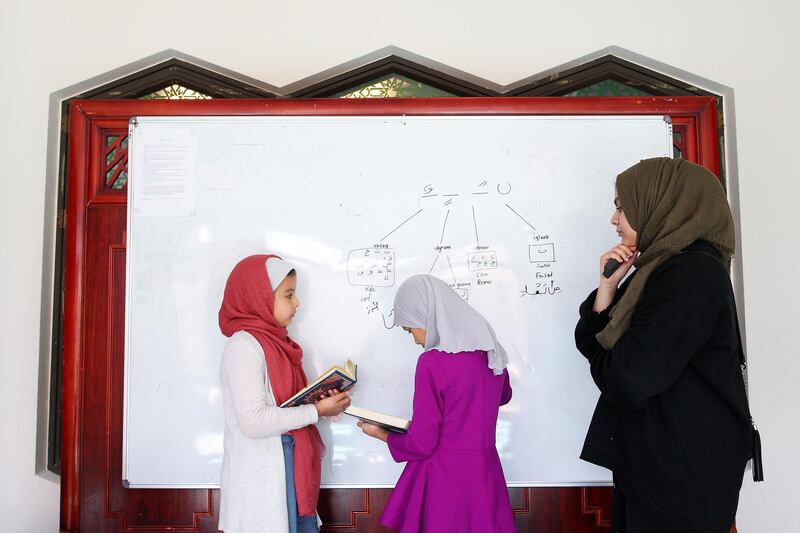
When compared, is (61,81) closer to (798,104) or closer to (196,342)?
(196,342)

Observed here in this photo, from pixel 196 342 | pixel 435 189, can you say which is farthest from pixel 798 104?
pixel 196 342

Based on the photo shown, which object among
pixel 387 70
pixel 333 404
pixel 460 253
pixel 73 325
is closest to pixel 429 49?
pixel 387 70

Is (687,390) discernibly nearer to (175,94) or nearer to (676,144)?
(676,144)

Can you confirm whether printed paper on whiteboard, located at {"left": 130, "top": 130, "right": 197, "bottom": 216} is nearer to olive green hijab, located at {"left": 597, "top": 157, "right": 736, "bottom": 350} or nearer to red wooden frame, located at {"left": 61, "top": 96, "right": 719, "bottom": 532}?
red wooden frame, located at {"left": 61, "top": 96, "right": 719, "bottom": 532}

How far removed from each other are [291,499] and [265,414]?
0.31 metres

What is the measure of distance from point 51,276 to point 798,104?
3258 millimetres

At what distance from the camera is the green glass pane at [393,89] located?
2695 mm

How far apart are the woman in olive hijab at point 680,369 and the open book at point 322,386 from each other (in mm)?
748

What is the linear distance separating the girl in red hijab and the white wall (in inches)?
41.9

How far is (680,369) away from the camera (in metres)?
1.48

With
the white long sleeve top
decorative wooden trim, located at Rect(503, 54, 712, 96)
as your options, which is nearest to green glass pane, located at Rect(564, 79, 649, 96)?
decorative wooden trim, located at Rect(503, 54, 712, 96)

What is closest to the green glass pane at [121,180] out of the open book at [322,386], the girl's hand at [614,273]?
the open book at [322,386]

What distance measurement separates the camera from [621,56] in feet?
8.72

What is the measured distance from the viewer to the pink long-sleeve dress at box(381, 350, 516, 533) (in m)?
1.84
